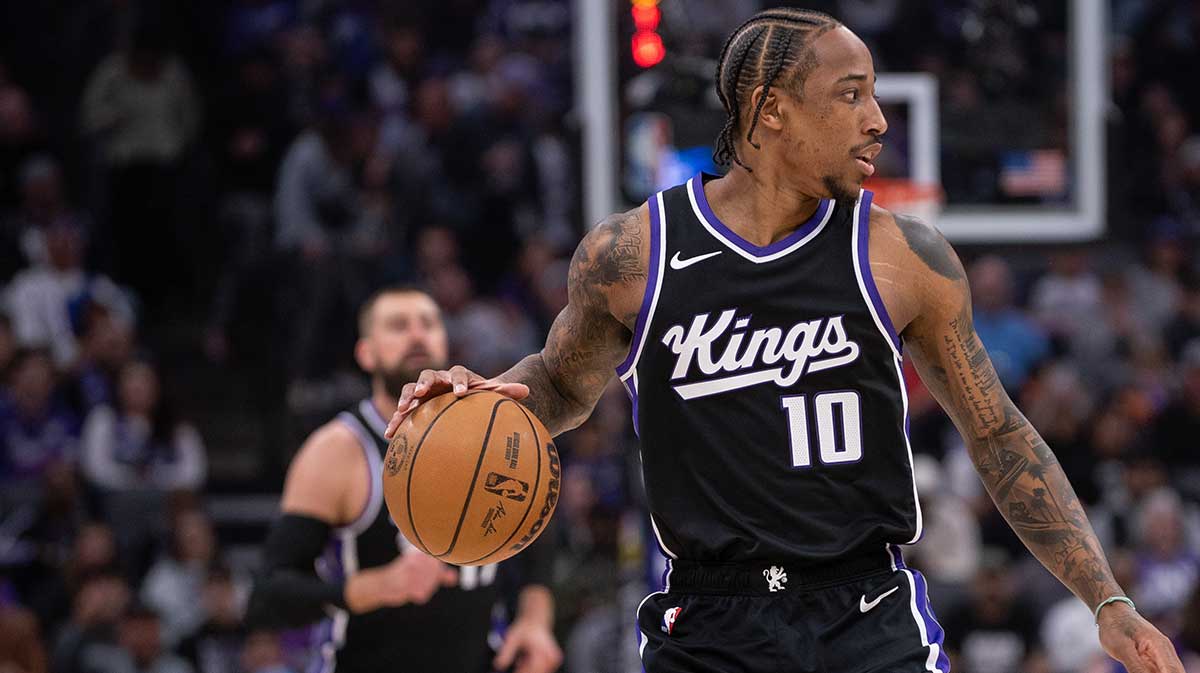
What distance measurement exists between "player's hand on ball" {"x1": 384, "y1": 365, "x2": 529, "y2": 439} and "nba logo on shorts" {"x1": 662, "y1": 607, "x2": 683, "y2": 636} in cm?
57

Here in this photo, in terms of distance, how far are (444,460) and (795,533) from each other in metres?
0.76

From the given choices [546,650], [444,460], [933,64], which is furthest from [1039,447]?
[933,64]

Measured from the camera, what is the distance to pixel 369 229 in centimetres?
1159

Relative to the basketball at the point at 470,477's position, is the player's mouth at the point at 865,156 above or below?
above

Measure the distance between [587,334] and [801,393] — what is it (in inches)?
20.3

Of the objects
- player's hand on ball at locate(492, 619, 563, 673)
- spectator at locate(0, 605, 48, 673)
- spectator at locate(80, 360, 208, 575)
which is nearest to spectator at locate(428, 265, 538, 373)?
spectator at locate(80, 360, 208, 575)

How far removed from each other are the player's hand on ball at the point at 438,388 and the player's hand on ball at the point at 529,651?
1881 millimetres

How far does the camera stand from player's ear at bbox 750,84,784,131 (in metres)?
3.55

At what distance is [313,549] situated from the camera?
5.16 meters

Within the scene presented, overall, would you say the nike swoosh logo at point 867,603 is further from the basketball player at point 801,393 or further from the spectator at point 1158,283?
the spectator at point 1158,283

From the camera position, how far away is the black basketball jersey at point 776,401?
3459 mm

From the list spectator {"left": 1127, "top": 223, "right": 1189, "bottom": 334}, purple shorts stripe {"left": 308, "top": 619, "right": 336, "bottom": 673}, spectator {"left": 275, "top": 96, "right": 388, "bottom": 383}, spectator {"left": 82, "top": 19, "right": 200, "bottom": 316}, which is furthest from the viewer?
spectator {"left": 82, "top": 19, "right": 200, "bottom": 316}

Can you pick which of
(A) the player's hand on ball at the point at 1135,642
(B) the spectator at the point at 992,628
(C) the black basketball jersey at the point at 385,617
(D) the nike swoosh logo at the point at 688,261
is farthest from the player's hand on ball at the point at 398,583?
(B) the spectator at the point at 992,628

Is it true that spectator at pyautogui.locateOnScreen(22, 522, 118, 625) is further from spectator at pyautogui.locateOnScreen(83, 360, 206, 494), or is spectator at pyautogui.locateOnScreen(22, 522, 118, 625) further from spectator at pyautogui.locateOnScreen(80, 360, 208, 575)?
spectator at pyautogui.locateOnScreen(83, 360, 206, 494)
